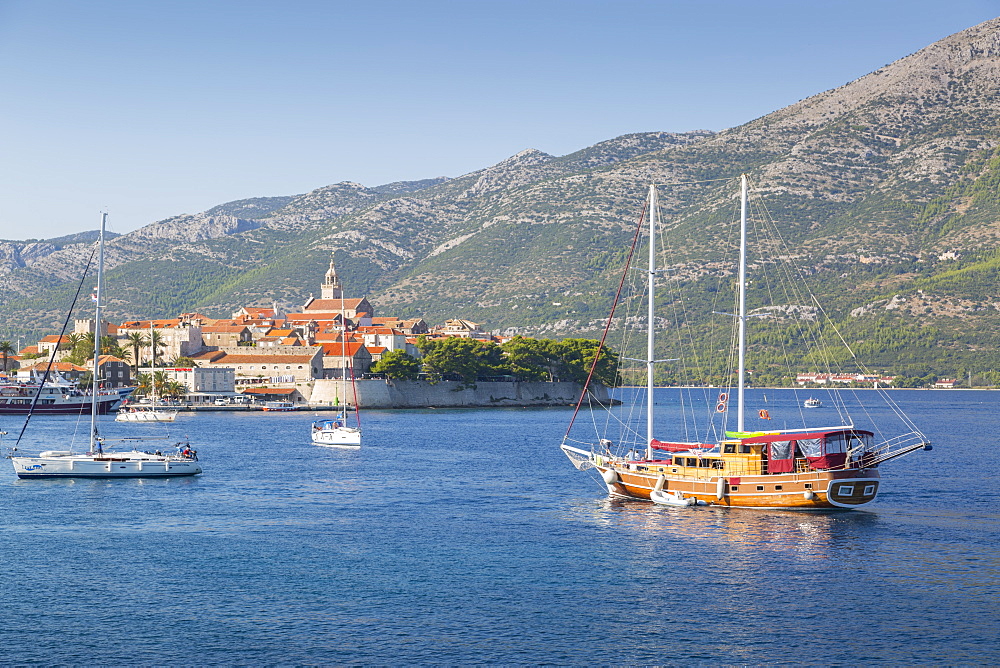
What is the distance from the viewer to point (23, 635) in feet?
114

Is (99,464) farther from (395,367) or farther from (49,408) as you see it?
(395,367)

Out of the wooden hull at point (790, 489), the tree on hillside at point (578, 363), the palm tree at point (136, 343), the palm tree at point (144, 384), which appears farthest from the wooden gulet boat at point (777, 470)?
the palm tree at point (136, 343)

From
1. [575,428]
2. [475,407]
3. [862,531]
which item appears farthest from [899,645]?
[475,407]

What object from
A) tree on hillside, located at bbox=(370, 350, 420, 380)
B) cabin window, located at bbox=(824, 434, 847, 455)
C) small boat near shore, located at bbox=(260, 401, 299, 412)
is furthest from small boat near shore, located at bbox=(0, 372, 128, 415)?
cabin window, located at bbox=(824, 434, 847, 455)

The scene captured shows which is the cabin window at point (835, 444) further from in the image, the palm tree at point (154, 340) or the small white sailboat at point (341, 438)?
the palm tree at point (154, 340)

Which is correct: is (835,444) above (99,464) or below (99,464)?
above

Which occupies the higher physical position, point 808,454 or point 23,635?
point 808,454

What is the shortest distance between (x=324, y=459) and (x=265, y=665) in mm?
55891

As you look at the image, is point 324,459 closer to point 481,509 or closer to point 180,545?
point 481,509

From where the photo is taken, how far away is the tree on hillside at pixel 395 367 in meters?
164

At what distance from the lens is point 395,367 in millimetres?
164625

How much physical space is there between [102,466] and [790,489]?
42.5 meters

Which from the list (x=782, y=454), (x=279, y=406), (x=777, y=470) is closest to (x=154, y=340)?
(x=279, y=406)

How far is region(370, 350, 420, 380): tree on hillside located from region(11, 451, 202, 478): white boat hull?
9219 centimetres
